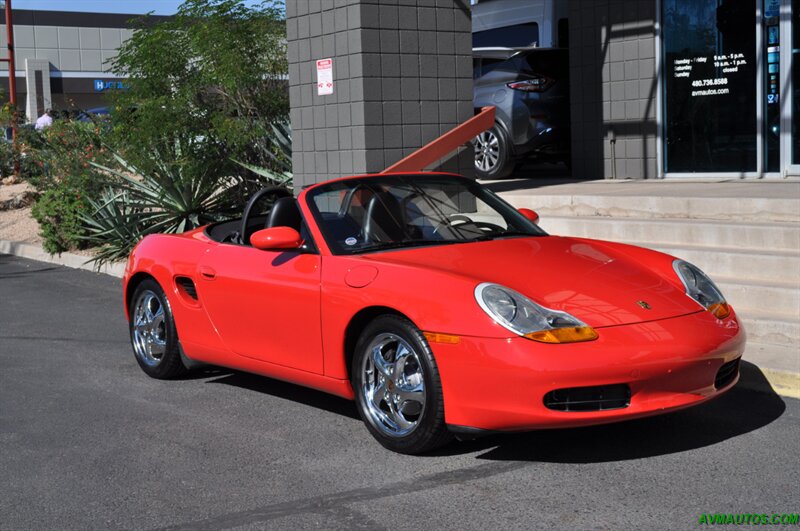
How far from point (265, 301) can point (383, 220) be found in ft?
2.62

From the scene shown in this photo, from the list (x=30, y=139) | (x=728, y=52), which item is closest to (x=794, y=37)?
(x=728, y=52)

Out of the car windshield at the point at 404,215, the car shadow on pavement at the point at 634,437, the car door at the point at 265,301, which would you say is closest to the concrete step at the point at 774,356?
the car shadow on pavement at the point at 634,437

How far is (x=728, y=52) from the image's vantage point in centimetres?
1258

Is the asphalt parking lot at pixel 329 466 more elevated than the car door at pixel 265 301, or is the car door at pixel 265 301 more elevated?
the car door at pixel 265 301

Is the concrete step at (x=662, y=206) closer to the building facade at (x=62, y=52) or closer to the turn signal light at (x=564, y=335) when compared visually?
the turn signal light at (x=564, y=335)

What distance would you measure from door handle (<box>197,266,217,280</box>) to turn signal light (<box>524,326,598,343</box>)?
2.36 m

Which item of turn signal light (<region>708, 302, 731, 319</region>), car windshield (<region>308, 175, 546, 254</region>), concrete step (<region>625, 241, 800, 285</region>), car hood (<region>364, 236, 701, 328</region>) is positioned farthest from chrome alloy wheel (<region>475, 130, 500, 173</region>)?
turn signal light (<region>708, 302, 731, 319</region>)

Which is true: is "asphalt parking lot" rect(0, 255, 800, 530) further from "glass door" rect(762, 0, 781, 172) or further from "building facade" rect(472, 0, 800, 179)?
"building facade" rect(472, 0, 800, 179)

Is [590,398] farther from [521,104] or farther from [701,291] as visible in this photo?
[521,104]

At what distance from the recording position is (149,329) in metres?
7.15

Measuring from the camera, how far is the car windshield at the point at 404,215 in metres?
5.88

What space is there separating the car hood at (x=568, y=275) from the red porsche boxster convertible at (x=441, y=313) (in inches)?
0.5

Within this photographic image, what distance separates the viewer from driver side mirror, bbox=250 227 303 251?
18.9 ft

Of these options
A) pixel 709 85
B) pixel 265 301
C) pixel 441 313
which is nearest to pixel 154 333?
pixel 265 301
